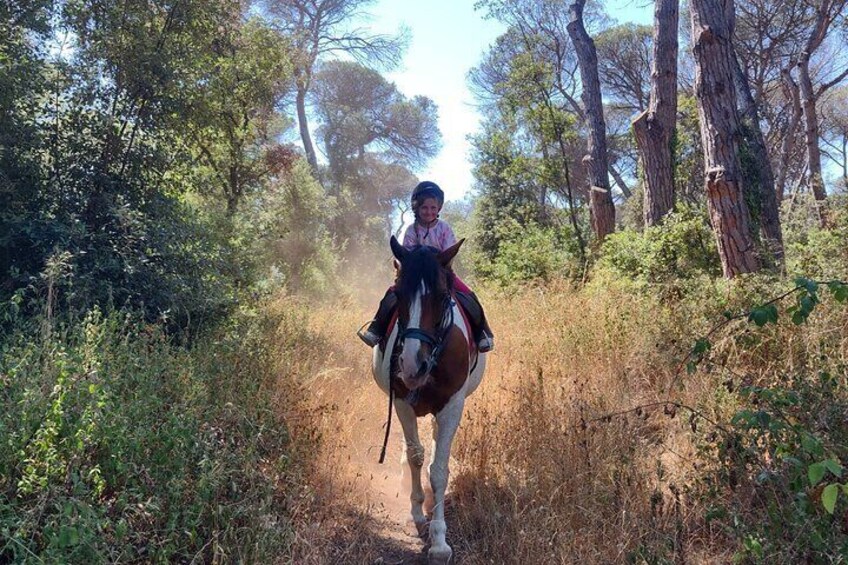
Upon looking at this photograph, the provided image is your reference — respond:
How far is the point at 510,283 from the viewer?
1196 centimetres

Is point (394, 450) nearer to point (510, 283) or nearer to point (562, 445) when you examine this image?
point (562, 445)

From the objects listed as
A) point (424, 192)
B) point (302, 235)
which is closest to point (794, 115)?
point (302, 235)

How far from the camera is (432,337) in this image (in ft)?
10.2

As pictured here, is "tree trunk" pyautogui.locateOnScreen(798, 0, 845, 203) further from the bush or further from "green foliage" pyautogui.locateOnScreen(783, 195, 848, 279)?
"green foliage" pyautogui.locateOnScreen(783, 195, 848, 279)

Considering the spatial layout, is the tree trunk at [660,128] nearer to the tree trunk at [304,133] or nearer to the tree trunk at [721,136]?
the tree trunk at [721,136]

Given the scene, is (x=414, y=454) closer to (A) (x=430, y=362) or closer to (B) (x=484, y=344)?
(B) (x=484, y=344)

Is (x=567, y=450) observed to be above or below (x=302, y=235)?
below

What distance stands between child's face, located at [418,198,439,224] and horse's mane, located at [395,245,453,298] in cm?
124

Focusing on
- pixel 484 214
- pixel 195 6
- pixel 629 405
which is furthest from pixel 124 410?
pixel 484 214

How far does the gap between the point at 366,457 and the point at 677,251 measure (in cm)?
534

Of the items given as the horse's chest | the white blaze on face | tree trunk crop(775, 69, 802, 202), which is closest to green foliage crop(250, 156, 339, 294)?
the horse's chest

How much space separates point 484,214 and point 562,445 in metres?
14.2

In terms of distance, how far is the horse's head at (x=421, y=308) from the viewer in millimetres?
2994

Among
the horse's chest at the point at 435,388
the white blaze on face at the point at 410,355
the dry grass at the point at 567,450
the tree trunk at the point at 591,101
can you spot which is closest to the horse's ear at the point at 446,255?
the white blaze on face at the point at 410,355
